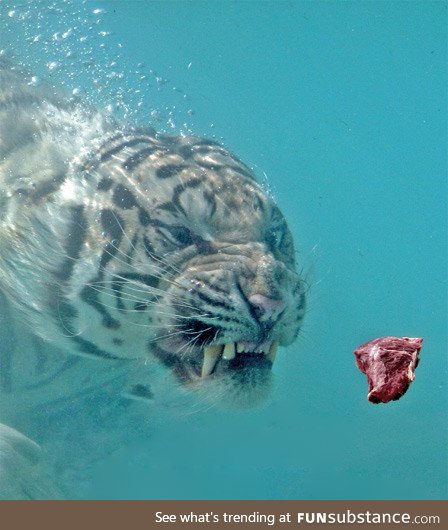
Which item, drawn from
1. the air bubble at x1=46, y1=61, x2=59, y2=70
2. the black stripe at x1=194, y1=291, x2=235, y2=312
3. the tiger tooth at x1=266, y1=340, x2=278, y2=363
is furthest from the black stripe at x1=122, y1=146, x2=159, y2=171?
the air bubble at x1=46, y1=61, x2=59, y2=70

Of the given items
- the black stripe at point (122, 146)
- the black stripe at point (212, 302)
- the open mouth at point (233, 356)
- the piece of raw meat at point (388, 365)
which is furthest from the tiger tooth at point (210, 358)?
the black stripe at point (122, 146)

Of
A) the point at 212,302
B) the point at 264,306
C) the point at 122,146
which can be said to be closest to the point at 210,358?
the point at 212,302

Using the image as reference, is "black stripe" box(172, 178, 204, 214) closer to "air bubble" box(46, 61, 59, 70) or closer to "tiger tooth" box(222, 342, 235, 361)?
"tiger tooth" box(222, 342, 235, 361)

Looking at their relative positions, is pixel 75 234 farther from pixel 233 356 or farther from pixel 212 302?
pixel 233 356

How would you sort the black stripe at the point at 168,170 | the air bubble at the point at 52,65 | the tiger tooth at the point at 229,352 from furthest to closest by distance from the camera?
the air bubble at the point at 52,65 → the black stripe at the point at 168,170 → the tiger tooth at the point at 229,352

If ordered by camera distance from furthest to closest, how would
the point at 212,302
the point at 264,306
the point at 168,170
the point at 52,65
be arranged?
the point at 52,65, the point at 168,170, the point at 212,302, the point at 264,306

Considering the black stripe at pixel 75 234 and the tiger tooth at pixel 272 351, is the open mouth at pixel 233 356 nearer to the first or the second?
the tiger tooth at pixel 272 351
